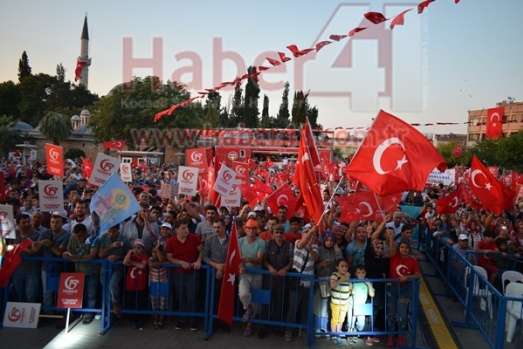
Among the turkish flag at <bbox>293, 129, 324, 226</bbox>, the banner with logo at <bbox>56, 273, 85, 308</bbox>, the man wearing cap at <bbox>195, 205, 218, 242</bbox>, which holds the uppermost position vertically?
the turkish flag at <bbox>293, 129, 324, 226</bbox>

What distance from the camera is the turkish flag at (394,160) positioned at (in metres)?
5.91

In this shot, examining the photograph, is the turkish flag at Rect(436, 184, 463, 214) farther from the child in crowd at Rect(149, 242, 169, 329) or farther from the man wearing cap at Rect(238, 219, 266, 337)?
the child in crowd at Rect(149, 242, 169, 329)

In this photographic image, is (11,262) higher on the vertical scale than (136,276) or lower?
higher

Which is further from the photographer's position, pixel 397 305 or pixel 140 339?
pixel 397 305

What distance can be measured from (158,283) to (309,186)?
251 cm

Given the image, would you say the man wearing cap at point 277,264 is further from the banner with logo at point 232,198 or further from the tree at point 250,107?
the tree at point 250,107

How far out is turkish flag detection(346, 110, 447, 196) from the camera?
233 inches

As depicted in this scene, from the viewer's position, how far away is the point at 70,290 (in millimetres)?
6188

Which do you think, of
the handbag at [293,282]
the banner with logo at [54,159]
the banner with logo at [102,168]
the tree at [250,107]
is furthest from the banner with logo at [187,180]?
the tree at [250,107]

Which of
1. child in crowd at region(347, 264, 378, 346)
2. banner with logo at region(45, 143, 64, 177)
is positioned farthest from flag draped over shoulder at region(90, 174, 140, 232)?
banner with logo at region(45, 143, 64, 177)

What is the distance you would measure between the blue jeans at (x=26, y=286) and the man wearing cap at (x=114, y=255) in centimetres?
105

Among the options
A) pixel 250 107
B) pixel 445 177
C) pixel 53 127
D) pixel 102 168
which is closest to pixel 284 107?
pixel 250 107

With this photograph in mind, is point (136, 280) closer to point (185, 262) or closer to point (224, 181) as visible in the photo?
point (185, 262)

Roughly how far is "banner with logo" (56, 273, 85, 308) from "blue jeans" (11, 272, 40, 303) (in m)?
0.42
